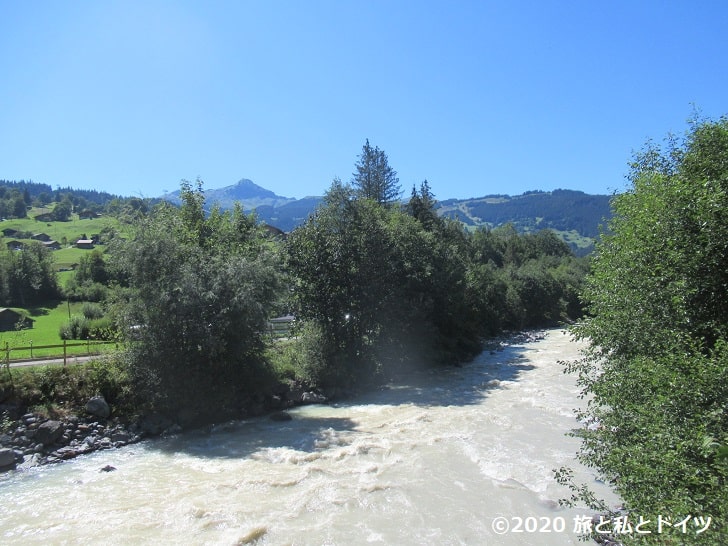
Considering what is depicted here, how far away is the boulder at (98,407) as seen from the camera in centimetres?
1834

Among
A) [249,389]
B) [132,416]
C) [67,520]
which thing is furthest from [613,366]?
[132,416]

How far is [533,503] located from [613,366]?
3.95 meters

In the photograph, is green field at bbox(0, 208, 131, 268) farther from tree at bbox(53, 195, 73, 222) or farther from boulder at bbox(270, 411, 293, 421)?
boulder at bbox(270, 411, 293, 421)

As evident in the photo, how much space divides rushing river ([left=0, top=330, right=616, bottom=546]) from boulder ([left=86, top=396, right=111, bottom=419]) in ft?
7.43

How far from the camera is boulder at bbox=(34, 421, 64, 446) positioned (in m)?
16.4

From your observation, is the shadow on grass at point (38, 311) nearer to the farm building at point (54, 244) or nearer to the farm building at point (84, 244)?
the farm building at point (84, 244)

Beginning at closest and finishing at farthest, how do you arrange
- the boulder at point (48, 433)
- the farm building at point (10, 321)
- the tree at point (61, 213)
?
the boulder at point (48, 433) < the farm building at point (10, 321) < the tree at point (61, 213)

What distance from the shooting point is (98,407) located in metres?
18.4

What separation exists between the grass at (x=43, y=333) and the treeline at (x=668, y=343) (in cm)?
2220

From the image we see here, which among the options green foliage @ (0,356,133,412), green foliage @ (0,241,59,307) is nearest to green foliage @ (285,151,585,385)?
A: green foliage @ (0,356,133,412)

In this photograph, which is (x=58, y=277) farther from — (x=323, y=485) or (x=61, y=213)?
(x=61, y=213)

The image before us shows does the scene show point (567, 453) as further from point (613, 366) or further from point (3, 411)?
point (3, 411)

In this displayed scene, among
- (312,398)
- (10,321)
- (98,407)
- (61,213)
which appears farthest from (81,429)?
(61,213)

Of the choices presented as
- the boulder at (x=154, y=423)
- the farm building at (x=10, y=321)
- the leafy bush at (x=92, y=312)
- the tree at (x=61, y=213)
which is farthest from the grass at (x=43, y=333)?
the tree at (x=61, y=213)
